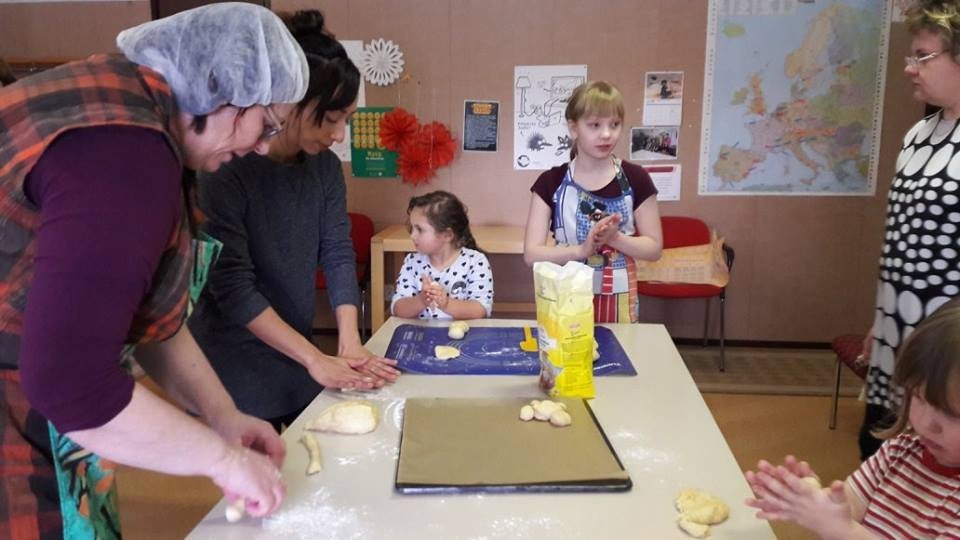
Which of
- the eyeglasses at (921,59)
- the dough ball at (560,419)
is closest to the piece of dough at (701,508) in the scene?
the dough ball at (560,419)

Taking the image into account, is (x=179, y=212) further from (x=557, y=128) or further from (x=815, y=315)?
(x=815, y=315)

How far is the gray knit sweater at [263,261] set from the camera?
1361 mm

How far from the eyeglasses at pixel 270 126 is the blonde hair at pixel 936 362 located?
2.93 feet

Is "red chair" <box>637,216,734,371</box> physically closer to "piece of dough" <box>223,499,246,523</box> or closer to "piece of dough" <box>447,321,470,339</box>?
"piece of dough" <box>447,321,470,339</box>

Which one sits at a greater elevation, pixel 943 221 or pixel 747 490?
pixel 943 221

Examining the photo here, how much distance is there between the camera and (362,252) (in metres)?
3.84

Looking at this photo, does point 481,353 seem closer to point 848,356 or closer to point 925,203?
point 925,203

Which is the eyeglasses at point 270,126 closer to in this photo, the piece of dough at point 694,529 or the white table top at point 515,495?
the white table top at point 515,495

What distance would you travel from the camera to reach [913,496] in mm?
981

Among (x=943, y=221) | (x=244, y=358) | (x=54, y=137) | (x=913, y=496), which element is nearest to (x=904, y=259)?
(x=943, y=221)

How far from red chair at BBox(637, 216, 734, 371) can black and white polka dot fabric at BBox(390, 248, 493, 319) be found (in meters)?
1.56

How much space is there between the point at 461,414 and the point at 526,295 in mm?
2899

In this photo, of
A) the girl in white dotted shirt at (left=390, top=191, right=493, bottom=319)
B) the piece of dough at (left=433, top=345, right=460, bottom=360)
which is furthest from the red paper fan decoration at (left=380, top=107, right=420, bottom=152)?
the piece of dough at (left=433, top=345, right=460, bottom=360)

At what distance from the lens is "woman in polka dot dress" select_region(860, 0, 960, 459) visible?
5.40ft
